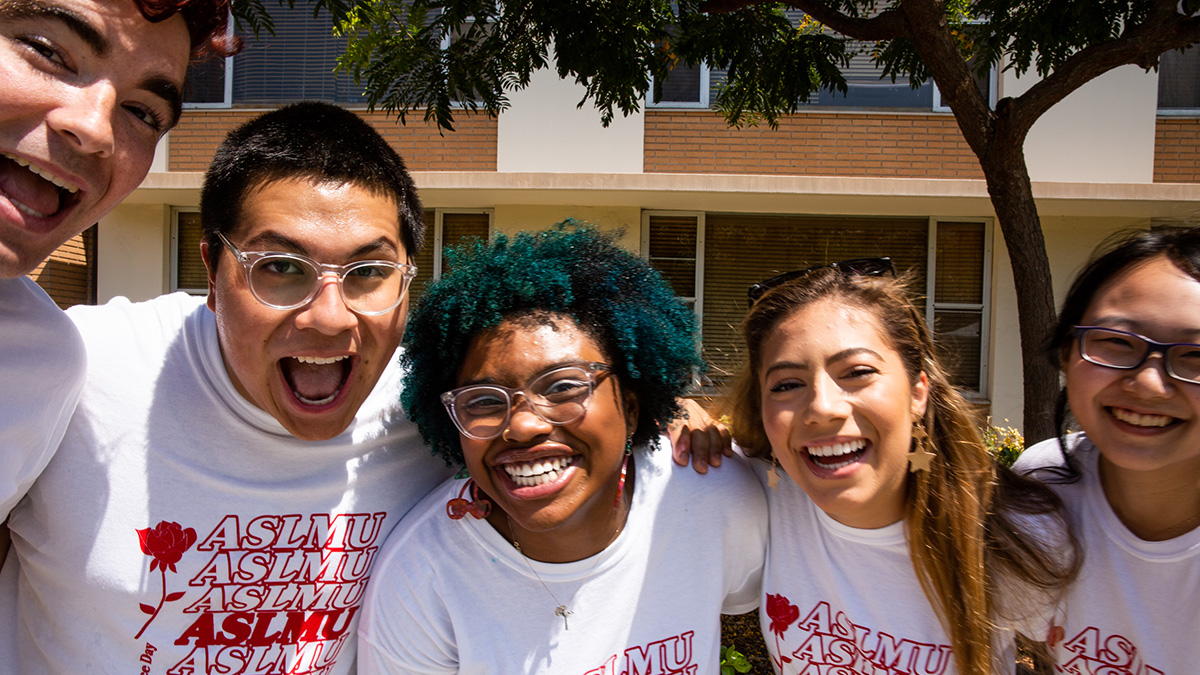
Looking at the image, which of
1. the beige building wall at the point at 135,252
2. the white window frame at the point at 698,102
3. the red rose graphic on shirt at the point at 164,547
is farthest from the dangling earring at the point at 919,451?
the beige building wall at the point at 135,252

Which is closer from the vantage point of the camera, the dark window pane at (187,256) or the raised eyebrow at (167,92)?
the raised eyebrow at (167,92)

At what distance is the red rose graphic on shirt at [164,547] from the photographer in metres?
1.94

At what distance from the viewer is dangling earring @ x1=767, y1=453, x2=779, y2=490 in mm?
2287

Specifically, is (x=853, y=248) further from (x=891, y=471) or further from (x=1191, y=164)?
(x=891, y=471)

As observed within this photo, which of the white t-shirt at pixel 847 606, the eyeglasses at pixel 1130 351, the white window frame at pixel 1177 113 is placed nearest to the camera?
the eyeglasses at pixel 1130 351

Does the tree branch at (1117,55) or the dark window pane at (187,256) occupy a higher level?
the tree branch at (1117,55)

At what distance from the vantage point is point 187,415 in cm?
204

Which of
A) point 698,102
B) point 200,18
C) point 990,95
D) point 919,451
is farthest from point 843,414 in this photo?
point 990,95

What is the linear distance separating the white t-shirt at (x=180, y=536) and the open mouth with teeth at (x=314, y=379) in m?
0.14

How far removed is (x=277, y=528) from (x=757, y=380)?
1.49m

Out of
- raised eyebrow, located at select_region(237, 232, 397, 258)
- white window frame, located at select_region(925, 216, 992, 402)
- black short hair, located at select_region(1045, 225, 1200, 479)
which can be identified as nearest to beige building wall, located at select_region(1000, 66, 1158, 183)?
white window frame, located at select_region(925, 216, 992, 402)

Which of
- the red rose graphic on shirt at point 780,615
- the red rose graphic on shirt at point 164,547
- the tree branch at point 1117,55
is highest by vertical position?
the tree branch at point 1117,55

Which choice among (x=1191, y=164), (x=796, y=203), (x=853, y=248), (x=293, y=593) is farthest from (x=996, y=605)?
(x=1191, y=164)

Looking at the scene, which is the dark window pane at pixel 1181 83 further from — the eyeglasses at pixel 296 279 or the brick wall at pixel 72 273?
the brick wall at pixel 72 273
